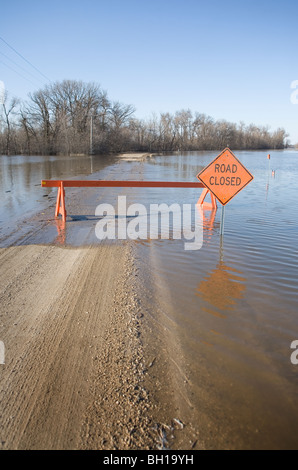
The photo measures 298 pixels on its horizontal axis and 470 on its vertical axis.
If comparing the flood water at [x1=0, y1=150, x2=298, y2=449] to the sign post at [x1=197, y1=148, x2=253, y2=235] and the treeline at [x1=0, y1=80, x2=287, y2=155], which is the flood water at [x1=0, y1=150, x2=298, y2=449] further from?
the treeline at [x1=0, y1=80, x2=287, y2=155]

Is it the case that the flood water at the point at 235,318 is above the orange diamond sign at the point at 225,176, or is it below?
below

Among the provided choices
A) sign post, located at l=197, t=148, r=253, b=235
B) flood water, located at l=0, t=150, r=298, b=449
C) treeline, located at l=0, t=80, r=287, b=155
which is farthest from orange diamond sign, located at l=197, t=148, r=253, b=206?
treeline, located at l=0, t=80, r=287, b=155

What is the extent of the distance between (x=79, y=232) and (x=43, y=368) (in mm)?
5182

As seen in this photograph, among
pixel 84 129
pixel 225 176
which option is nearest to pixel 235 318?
pixel 225 176

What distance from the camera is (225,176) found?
732 centimetres

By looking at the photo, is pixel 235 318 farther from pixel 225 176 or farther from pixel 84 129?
pixel 84 129

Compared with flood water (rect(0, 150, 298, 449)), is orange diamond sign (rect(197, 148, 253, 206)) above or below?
above

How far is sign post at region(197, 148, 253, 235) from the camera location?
283 inches

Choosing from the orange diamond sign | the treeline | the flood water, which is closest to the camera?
the flood water

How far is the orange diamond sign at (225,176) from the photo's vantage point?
719 cm

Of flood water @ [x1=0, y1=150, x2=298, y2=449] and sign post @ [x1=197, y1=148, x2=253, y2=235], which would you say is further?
sign post @ [x1=197, y1=148, x2=253, y2=235]

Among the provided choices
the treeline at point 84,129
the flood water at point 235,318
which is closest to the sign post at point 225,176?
the flood water at point 235,318

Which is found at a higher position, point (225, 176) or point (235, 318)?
point (225, 176)

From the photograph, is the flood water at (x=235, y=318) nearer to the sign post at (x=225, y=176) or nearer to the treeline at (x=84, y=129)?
the sign post at (x=225, y=176)
